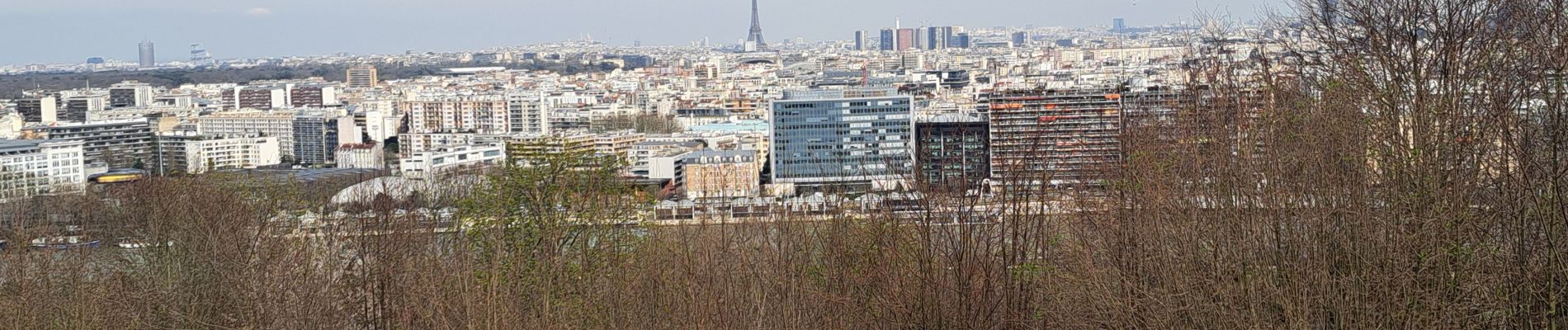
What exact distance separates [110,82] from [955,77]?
740 inches

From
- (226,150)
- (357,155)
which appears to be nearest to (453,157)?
(357,155)

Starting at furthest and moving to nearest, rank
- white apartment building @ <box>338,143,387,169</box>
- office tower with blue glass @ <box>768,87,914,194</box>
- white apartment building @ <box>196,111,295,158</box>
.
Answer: white apartment building @ <box>196,111,295,158</box>
white apartment building @ <box>338,143,387,169</box>
office tower with blue glass @ <box>768,87,914,194</box>

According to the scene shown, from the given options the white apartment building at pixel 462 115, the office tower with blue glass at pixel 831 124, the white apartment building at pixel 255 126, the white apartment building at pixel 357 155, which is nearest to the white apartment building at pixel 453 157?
the white apartment building at pixel 357 155

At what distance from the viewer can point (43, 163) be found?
43.9ft

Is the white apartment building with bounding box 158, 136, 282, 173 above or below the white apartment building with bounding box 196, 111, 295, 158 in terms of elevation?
below

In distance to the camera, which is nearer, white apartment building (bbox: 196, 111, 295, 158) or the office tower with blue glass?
the office tower with blue glass

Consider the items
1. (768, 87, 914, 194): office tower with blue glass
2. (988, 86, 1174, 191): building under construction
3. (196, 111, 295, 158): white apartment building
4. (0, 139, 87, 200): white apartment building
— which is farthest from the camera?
(196, 111, 295, 158): white apartment building

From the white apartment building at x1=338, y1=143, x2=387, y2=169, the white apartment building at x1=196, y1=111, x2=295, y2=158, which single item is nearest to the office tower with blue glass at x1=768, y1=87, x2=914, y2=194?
the white apartment building at x1=338, y1=143, x2=387, y2=169

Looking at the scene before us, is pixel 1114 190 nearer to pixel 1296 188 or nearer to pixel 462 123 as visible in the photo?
pixel 1296 188

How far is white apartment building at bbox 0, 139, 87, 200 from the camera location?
11.8m

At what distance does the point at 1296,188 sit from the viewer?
8.13ft

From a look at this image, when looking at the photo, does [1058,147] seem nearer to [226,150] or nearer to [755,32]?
[226,150]

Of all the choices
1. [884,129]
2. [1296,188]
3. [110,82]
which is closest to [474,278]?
[1296,188]

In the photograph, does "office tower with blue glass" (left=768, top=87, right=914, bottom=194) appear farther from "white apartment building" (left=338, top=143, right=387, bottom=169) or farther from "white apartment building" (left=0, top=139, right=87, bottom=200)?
"white apartment building" (left=0, top=139, right=87, bottom=200)
